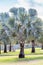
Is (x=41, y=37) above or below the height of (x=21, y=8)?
below

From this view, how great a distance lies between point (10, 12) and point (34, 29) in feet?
11.7

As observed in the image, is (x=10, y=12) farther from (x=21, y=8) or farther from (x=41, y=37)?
(x=41, y=37)

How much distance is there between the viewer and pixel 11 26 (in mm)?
26062

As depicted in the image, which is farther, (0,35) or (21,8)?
(0,35)

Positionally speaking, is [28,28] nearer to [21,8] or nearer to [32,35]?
[32,35]

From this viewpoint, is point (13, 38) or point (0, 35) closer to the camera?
point (13, 38)

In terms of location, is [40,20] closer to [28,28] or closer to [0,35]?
Answer: [28,28]

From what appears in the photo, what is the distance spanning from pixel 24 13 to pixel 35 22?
164 cm

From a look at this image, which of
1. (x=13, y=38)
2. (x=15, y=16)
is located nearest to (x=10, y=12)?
(x=15, y=16)

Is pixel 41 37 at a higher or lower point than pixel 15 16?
lower

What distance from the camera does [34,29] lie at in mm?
26109

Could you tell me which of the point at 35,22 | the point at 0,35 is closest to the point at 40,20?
the point at 35,22

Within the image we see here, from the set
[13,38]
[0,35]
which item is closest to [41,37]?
[13,38]

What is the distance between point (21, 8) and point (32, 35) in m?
3.70
